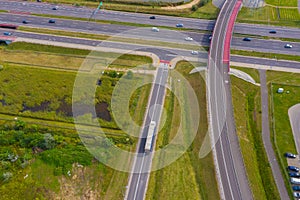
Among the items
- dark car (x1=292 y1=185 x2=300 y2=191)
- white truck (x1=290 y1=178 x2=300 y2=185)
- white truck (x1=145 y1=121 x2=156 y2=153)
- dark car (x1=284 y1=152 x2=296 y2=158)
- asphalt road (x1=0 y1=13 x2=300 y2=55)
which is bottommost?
dark car (x1=292 y1=185 x2=300 y2=191)


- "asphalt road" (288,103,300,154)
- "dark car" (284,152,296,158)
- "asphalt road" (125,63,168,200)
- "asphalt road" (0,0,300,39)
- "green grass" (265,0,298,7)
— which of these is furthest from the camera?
"green grass" (265,0,298,7)

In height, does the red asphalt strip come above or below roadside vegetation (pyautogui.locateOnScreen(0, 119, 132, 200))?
above

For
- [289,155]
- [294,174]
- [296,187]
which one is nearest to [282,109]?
[289,155]

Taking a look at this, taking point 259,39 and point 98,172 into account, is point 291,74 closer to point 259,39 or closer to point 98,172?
point 259,39

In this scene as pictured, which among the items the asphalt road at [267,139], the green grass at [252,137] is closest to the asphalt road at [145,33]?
the asphalt road at [267,139]

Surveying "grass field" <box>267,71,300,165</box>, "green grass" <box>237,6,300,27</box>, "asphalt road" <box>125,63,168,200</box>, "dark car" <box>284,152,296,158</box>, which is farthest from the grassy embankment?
"green grass" <box>237,6,300,27</box>

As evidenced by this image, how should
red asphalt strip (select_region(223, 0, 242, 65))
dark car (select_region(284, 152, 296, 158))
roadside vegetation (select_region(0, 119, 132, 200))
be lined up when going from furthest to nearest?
red asphalt strip (select_region(223, 0, 242, 65))
dark car (select_region(284, 152, 296, 158))
roadside vegetation (select_region(0, 119, 132, 200))

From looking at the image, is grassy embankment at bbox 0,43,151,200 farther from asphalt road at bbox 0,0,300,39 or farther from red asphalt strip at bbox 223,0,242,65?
red asphalt strip at bbox 223,0,242,65

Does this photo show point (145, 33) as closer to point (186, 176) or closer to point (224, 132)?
point (224, 132)
